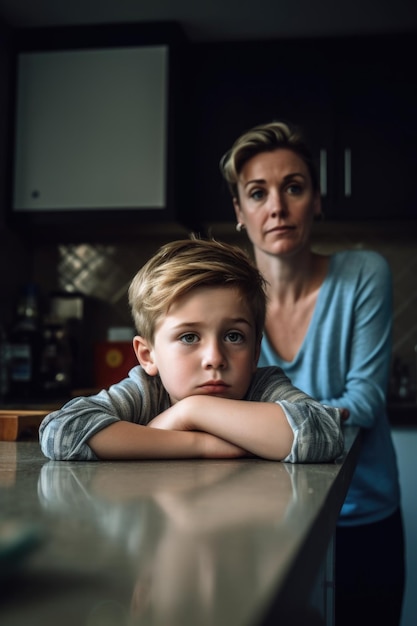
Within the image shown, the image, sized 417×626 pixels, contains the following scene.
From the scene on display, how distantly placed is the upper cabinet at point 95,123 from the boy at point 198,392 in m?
1.80

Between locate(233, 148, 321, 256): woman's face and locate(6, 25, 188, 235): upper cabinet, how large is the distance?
1.32m

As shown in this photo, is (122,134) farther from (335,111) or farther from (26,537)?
(26,537)

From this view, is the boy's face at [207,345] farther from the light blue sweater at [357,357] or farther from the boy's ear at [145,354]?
the light blue sweater at [357,357]

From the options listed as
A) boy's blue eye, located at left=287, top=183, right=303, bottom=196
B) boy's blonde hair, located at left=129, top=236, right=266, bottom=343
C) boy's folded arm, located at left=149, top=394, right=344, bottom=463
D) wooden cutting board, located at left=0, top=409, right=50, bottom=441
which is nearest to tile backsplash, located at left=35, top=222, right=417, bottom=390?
boy's blue eye, located at left=287, top=183, right=303, bottom=196

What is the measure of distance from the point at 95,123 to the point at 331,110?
0.93m

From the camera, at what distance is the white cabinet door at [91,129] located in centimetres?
292

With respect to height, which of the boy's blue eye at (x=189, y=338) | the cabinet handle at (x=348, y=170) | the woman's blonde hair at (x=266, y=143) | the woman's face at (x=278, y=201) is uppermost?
the cabinet handle at (x=348, y=170)

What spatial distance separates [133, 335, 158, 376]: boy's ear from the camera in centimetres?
111

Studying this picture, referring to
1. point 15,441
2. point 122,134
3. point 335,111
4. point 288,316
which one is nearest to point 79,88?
point 122,134

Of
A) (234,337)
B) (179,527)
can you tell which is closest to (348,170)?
(234,337)

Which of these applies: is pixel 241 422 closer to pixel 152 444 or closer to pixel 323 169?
pixel 152 444

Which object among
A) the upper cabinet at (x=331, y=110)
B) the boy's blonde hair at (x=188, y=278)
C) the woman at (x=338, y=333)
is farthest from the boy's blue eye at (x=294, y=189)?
the upper cabinet at (x=331, y=110)

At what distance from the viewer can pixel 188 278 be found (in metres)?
1.05

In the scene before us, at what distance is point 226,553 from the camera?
0.40 m
